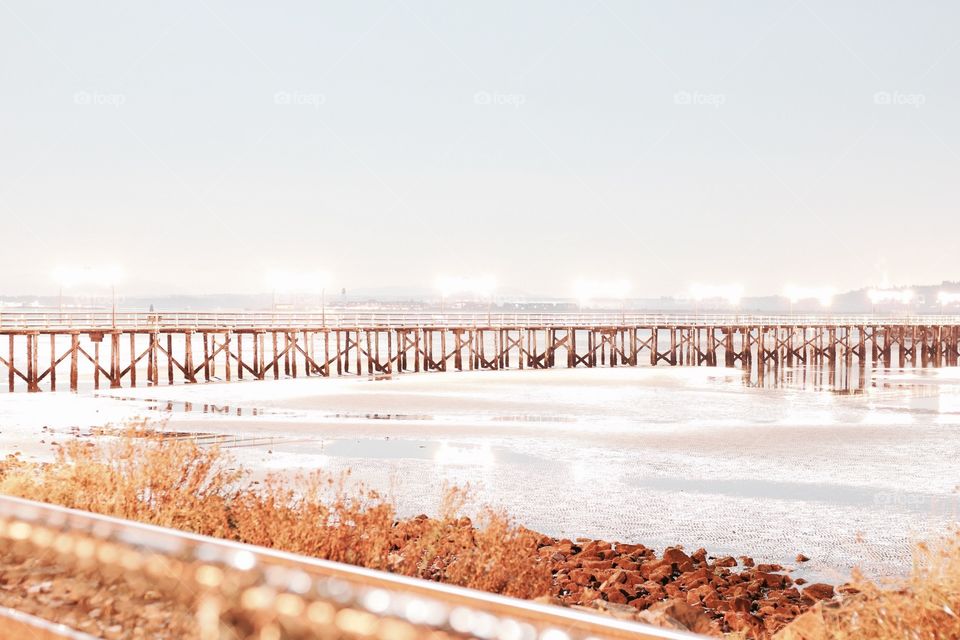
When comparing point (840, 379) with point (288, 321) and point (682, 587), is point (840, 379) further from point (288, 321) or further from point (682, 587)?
point (682, 587)

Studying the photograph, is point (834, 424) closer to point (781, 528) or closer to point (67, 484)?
point (781, 528)

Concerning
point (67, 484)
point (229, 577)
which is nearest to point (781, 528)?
point (67, 484)

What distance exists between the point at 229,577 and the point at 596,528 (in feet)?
25.7

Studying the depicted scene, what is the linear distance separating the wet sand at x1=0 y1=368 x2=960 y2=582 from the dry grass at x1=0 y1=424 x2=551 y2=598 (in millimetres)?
2694

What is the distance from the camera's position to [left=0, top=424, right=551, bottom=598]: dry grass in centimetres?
853

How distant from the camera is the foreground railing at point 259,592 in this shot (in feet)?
13.6

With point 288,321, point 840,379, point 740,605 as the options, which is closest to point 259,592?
point 740,605

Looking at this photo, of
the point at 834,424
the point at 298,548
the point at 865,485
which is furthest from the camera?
the point at 834,424

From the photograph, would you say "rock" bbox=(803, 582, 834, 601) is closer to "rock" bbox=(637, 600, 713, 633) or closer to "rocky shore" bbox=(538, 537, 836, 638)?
"rocky shore" bbox=(538, 537, 836, 638)

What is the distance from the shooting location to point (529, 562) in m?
8.73

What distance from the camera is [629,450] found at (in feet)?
64.0

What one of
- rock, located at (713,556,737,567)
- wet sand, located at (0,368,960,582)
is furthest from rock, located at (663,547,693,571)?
wet sand, located at (0,368,960,582)

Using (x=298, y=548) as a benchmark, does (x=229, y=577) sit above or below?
above

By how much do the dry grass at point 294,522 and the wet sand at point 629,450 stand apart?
2694mm
